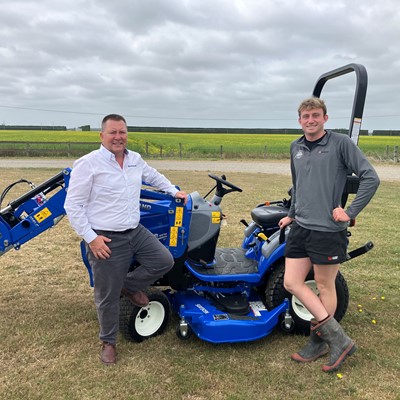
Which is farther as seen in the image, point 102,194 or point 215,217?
point 215,217

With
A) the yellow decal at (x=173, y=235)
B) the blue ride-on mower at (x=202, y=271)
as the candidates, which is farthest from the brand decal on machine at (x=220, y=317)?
the yellow decal at (x=173, y=235)

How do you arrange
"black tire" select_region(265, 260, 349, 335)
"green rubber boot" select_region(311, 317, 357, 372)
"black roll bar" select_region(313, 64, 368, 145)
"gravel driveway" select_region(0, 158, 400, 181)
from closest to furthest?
"green rubber boot" select_region(311, 317, 357, 372) → "black roll bar" select_region(313, 64, 368, 145) → "black tire" select_region(265, 260, 349, 335) → "gravel driveway" select_region(0, 158, 400, 181)

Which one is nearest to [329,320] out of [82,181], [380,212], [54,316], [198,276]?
[198,276]

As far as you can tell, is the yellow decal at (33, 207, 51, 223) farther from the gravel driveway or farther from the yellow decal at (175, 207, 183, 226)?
the gravel driveway

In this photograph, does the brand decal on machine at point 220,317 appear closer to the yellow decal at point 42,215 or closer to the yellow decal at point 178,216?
the yellow decal at point 178,216

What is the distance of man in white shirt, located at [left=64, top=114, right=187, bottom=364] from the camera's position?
2.91 m

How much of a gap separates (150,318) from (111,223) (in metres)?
1.09

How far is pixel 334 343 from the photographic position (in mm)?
3180

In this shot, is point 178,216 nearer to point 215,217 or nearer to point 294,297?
point 215,217

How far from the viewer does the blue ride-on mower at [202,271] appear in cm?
342

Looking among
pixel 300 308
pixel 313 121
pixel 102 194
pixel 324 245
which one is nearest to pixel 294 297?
pixel 300 308

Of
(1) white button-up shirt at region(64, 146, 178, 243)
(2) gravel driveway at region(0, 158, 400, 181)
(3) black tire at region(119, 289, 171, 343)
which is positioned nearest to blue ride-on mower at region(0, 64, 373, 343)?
(3) black tire at region(119, 289, 171, 343)

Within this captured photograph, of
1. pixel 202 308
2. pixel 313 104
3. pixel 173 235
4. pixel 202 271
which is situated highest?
pixel 313 104

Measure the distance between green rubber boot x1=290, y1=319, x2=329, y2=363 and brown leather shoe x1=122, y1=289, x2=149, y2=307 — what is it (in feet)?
4.21
